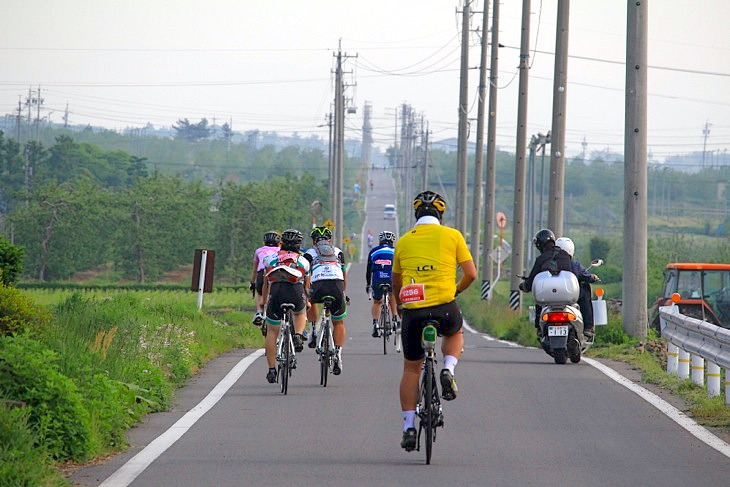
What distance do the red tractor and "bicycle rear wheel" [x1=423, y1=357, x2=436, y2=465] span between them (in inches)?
940

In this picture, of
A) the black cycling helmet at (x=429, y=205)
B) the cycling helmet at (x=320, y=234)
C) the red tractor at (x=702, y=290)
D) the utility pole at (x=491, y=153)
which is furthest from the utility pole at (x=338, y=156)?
the black cycling helmet at (x=429, y=205)

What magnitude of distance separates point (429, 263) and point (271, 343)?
17.9 feet

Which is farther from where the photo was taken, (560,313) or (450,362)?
(560,313)

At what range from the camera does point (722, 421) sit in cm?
1186

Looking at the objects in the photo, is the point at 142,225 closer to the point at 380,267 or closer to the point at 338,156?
the point at 338,156

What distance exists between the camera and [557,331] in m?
17.8

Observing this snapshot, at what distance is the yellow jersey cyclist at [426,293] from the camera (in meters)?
9.58

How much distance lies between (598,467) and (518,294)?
31439 millimetres

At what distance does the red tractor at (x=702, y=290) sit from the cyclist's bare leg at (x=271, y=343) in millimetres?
19493

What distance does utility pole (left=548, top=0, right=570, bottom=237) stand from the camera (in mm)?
27422

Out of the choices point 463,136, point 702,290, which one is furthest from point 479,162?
point 702,290

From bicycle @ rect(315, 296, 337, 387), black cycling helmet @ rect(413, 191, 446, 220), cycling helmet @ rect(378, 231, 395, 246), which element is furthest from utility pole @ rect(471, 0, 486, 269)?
black cycling helmet @ rect(413, 191, 446, 220)

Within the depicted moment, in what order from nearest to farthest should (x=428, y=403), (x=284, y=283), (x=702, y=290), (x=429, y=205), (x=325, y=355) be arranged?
(x=428, y=403)
(x=429, y=205)
(x=284, y=283)
(x=325, y=355)
(x=702, y=290)

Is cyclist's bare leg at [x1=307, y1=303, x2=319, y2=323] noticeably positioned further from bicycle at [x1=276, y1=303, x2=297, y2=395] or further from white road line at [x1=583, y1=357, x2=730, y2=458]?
white road line at [x1=583, y1=357, x2=730, y2=458]
